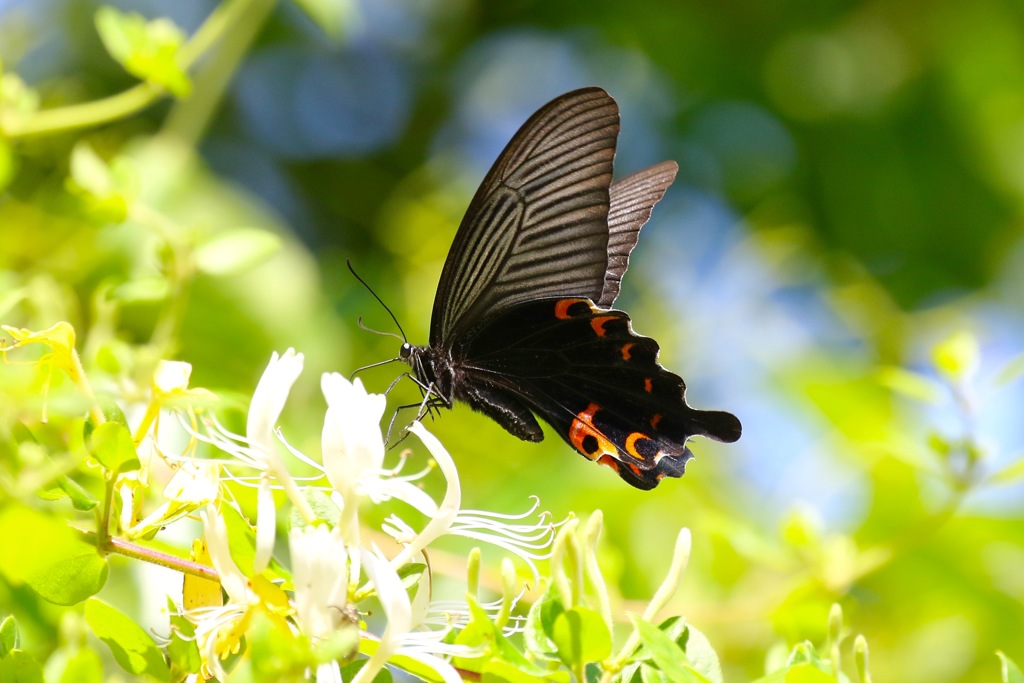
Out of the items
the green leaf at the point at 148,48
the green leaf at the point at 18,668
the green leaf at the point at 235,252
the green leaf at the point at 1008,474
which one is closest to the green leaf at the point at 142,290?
the green leaf at the point at 235,252

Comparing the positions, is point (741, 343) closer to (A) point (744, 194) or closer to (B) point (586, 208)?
(A) point (744, 194)

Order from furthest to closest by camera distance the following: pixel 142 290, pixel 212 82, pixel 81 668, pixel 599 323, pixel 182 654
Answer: pixel 212 82
pixel 599 323
pixel 142 290
pixel 182 654
pixel 81 668

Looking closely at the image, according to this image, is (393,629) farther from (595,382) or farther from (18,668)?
(595,382)

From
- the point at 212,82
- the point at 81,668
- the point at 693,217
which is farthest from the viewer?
the point at 693,217

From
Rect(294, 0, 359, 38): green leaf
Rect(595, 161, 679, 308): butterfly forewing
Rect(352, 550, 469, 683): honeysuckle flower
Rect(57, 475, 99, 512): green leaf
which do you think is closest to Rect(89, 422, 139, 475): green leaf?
Rect(57, 475, 99, 512): green leaf

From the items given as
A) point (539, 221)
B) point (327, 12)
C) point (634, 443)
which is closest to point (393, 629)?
point (634, 443)
